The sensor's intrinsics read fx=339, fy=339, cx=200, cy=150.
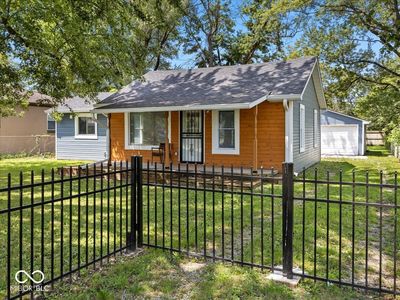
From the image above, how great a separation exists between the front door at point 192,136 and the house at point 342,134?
13695 millimetres

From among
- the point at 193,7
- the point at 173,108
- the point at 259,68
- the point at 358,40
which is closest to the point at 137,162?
the point at 173,108

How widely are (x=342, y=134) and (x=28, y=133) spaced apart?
68.8ft

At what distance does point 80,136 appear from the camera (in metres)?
17.9

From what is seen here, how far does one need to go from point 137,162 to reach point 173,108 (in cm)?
663

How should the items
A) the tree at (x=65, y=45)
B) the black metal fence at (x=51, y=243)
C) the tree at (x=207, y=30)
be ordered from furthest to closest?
1. the tree at (x=207, y=30)
2. the tree at (x=65, y=45)
3. the black metal fence at (x=51, y=243)

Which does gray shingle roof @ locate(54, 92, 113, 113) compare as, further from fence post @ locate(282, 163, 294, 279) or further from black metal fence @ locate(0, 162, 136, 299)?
fence post @ locate(282, 163, 294, 279)

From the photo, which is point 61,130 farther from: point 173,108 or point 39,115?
point 173,108

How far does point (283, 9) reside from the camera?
14656 millimetres

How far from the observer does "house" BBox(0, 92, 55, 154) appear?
69.1 ft

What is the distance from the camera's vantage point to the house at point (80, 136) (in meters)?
17.3

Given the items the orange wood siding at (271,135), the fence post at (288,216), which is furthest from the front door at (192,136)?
the fence post at (288,216)

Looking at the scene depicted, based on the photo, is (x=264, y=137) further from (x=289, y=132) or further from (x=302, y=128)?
(x=302, y=128)

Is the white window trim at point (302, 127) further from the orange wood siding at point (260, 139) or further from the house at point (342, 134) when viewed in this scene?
the house at point (342, 134)

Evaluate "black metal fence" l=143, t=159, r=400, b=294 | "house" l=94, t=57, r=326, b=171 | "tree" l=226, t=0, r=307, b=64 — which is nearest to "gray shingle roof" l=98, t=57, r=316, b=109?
"house" l=94, t=57, r=326, b=171
